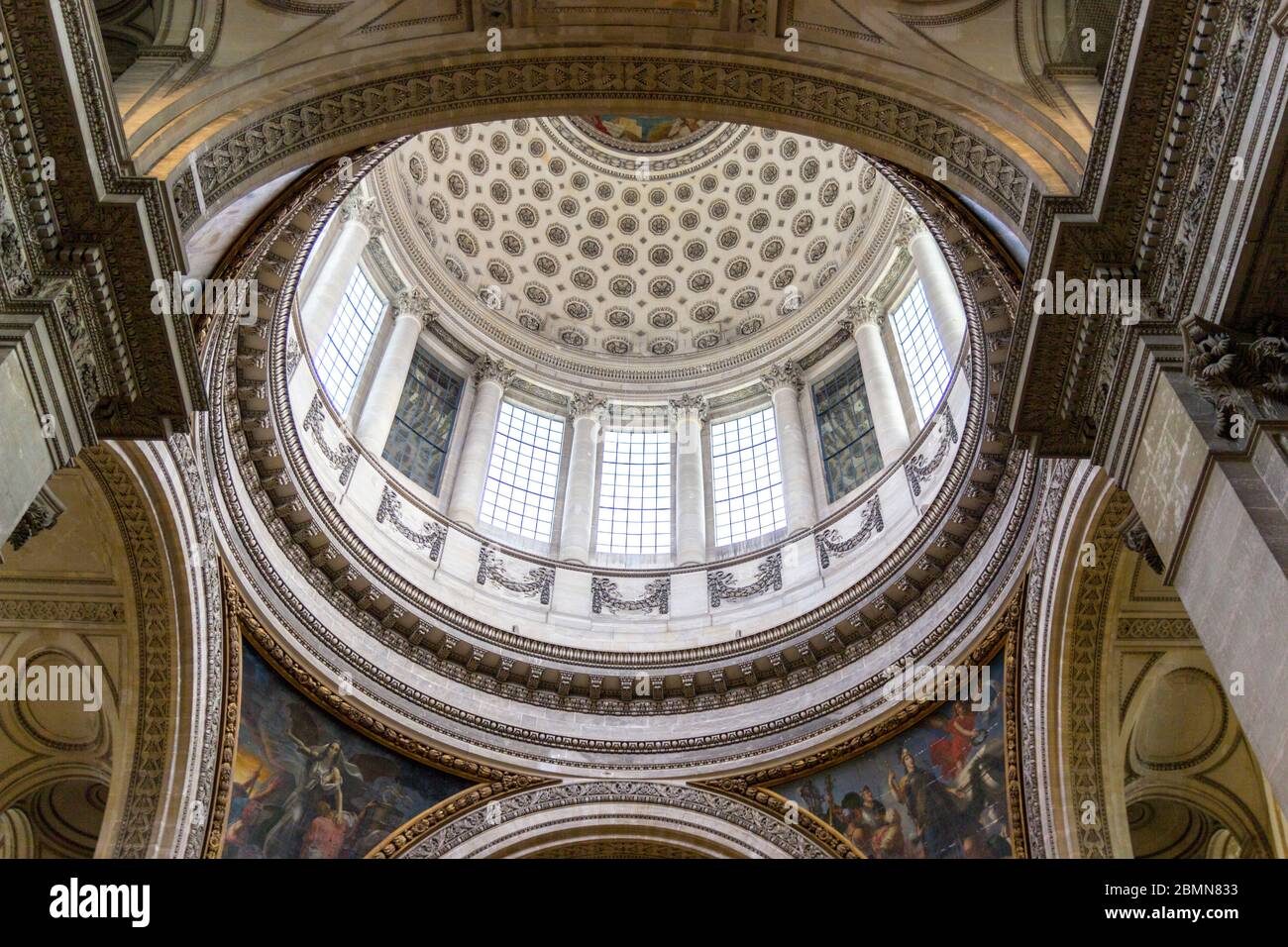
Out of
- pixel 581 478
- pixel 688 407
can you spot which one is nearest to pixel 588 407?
pixel 688 407

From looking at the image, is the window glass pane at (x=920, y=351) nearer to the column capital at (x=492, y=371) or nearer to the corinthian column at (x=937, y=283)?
the corinthian column at (x=937, y=283)

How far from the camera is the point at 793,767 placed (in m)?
17.6

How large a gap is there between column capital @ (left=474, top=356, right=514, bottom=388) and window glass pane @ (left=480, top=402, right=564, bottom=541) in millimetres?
656

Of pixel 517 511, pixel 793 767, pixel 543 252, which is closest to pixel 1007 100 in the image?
pixel 793 767

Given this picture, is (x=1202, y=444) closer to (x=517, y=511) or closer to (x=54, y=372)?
(x=54, y=372)

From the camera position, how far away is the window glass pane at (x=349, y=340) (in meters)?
22.3

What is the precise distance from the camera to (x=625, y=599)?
22531 mm

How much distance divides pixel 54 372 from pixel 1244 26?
823 cm

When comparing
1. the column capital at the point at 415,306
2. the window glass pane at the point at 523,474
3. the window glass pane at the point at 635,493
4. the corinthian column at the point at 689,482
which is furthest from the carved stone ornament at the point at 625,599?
the column capital at the point at 415,306

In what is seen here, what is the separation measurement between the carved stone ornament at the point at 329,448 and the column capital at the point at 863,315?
12.4 metres

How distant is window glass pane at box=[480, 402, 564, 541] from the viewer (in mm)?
24594

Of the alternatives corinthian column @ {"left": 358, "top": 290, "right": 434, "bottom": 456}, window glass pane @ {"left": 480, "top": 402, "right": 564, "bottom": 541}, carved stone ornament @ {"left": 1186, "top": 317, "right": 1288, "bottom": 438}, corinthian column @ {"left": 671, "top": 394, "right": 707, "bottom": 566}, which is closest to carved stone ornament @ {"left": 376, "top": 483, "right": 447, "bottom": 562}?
corinthian column @ {"left": 358, "top": 290, "right": 434, "bottom": 456}

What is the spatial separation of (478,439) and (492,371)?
9.86ft

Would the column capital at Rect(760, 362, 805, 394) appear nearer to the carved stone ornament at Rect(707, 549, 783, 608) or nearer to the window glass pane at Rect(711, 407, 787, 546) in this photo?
the window glass pane at Rect(711, 407, 787, 546)
